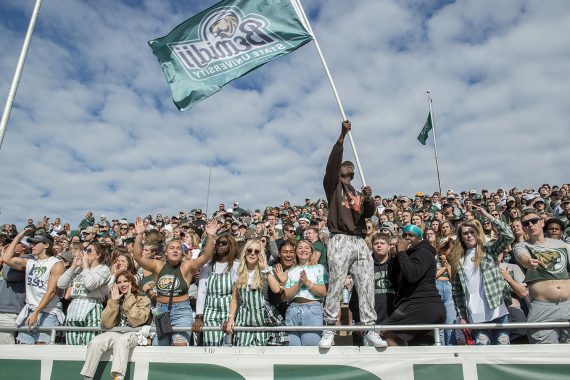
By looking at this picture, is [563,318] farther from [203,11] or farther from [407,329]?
[203,11]

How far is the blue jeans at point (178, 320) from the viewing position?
18.1ft

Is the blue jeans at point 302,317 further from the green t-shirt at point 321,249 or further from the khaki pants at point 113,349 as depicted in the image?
the green t-shirt at point 321,249

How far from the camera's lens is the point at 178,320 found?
5621mm

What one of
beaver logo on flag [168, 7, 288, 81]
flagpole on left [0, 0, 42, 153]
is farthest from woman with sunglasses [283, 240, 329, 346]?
flagpole on left [0, 0, 42, 153]

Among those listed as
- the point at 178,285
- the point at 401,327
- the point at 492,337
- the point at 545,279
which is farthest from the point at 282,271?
the point at 545,279

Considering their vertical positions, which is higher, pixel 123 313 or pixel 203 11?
pixel 203 11

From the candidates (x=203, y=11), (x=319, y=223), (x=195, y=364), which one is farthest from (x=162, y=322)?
(x=319, y=223)

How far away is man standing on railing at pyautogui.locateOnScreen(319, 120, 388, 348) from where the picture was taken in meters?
4.71

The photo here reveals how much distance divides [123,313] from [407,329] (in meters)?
3.47

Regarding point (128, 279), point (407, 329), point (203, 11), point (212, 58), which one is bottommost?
point (407, 329)

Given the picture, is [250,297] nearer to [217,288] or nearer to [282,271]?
[217,288]

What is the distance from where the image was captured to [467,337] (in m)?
5.32

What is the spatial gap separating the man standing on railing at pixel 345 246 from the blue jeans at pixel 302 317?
49 cm

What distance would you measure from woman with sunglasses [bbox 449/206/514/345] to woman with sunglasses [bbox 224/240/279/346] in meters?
2.27
